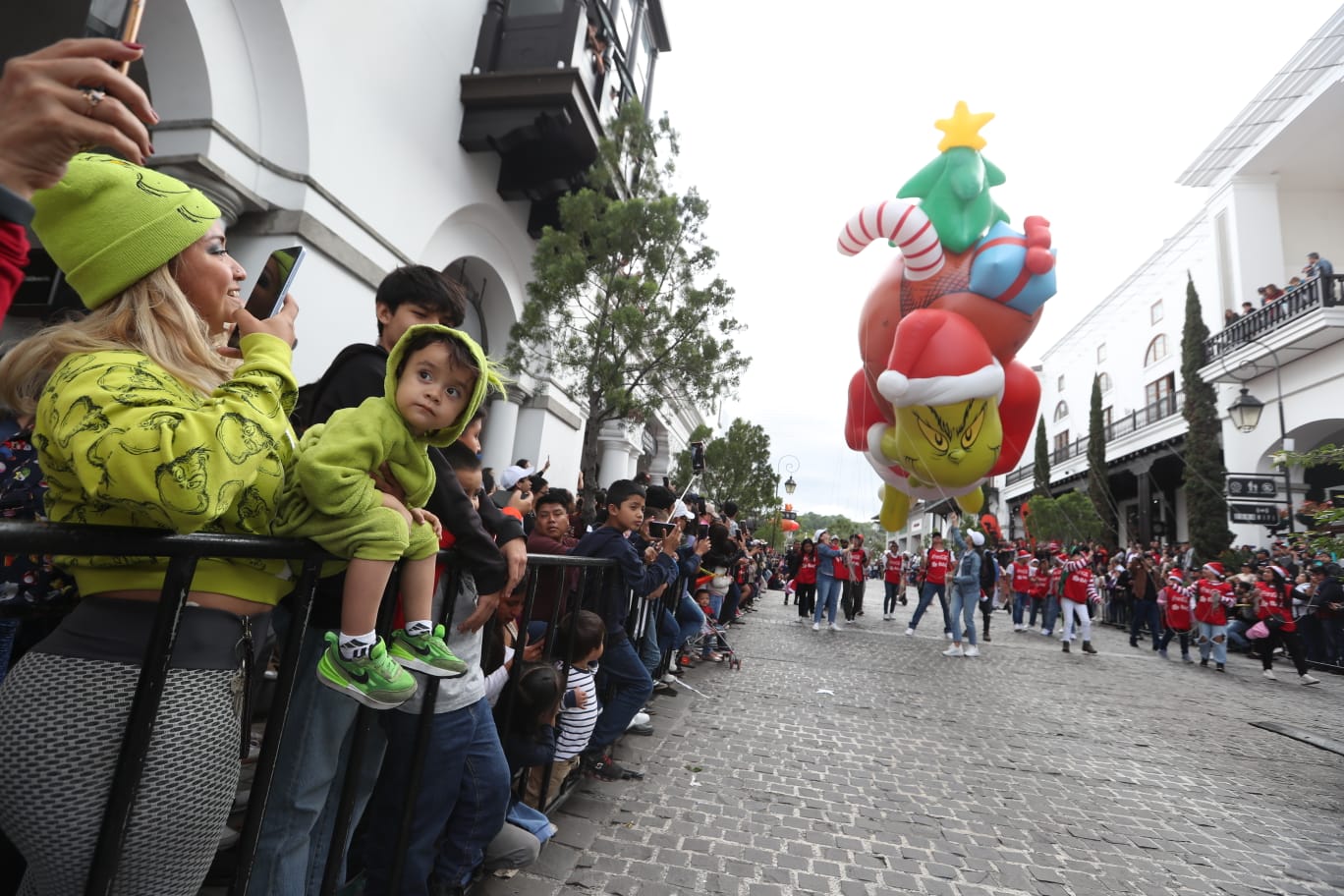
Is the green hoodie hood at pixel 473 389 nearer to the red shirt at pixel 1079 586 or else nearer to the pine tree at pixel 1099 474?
the red shirt at pixel 1079 586

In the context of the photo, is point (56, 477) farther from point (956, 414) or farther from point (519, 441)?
point (519, 441)

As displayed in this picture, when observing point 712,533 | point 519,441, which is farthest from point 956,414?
point 519,441

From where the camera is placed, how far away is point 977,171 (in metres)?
6.30

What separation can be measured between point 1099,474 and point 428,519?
30865mm

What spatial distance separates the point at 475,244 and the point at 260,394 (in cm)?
931

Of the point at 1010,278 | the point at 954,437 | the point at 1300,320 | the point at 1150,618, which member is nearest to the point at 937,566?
the point at 1150,618

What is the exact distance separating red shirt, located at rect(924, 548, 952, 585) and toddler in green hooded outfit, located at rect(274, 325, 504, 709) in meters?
10.9

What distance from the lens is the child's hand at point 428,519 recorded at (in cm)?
179

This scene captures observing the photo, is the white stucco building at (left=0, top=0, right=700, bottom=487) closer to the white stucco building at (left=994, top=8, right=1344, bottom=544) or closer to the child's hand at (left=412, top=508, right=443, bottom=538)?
the child's hand at (left=412, top=508, right=443, bottom=538)

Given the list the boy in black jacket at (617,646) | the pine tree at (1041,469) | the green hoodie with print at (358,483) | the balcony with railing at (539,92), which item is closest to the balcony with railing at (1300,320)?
the balcony with railing at (539,92)

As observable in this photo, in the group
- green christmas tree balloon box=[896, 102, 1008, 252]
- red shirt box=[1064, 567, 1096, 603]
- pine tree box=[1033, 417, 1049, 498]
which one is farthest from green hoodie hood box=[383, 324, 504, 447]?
pine tree box=[1033, 417, 1049, 498]

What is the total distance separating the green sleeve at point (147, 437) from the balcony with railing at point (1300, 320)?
19.7 m

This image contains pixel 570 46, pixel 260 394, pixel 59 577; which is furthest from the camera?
pixel 570 46

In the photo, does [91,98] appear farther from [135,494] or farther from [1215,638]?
[1215,638]
